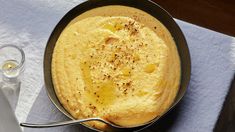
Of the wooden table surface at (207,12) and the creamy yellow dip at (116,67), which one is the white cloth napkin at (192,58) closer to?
the creamy yellow dip at (116,67)

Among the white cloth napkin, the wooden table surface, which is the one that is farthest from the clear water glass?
the wooden table surface

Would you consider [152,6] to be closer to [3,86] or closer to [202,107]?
[202,107]

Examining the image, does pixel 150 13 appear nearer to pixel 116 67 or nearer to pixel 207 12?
pixel 116 67

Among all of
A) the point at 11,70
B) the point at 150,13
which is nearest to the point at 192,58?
the point at 150,13

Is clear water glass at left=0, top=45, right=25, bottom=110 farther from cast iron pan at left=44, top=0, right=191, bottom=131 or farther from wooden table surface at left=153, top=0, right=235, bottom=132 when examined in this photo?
wooden table surface at left=153, top=0, right=235, bottom=132

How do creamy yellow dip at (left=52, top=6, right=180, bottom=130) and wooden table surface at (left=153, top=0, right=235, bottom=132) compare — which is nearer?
creamy yellow dip at (left=52, top=6, right=180, bottom=130)

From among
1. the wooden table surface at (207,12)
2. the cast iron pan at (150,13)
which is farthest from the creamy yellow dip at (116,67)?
the wooden table surface at (207,12)
